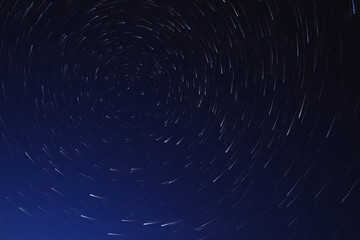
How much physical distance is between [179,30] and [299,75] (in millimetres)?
1844

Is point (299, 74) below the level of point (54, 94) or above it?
below

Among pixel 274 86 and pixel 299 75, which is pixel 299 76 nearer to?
pixel 299 75

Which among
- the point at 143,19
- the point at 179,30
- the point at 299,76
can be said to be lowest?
the point at 299,76

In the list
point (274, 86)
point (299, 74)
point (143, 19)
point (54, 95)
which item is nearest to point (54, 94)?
point (54, 95)

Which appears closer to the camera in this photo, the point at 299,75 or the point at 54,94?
the point at 299,75

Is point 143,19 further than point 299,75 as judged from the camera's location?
Yes

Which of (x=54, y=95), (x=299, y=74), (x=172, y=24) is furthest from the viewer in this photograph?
(x=54, y=95)

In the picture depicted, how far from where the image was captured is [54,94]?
3.69 metres

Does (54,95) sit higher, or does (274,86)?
(54,95)

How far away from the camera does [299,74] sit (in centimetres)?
301

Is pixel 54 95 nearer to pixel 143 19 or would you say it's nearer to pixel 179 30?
pixel 143 19

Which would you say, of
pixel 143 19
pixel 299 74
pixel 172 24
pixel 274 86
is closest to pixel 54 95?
pixel 143 19

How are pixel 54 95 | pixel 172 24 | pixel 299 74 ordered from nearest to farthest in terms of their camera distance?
pixel 299 74
pixel 172 24
pixel 54 95

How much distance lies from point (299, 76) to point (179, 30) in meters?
1.85
